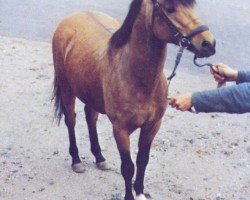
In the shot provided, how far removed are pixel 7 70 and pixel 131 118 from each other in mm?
3882

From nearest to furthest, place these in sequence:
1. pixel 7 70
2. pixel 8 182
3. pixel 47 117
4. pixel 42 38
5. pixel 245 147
Result: pixel 8 182 → pixel 245 147 → pixel 47 117 → pixel 7 70 → pixel 42 38

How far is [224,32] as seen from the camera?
9328 mm

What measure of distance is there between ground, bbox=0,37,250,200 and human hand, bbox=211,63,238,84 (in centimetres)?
132

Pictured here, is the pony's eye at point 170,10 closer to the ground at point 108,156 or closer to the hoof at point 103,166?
the ground at point 108,156

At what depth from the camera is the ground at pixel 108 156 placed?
4449 mm

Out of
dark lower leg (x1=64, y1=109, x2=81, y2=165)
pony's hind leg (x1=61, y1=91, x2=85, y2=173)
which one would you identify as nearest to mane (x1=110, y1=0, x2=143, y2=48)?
pony's hind leg (x1=61, y1=91, x2=85, y2=173)

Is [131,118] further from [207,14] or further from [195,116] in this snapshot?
[207,14]

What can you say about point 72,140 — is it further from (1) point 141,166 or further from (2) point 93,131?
(1) point 141,166

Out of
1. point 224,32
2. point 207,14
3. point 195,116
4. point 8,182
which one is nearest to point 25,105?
point 8,182

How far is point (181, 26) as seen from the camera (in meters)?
3.16

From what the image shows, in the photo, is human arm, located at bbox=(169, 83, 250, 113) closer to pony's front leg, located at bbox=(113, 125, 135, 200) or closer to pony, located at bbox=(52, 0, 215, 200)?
pony, located at bbox=(52, 0, 215, 200)

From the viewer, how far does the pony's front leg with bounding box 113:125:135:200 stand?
3.83 m

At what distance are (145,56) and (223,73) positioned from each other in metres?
0.59

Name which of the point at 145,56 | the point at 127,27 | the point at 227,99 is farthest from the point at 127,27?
the point at 227,99
